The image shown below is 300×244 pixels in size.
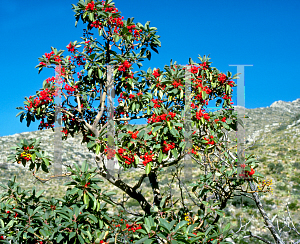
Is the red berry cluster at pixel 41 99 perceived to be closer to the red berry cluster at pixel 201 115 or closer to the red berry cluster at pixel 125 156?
the red berry cluster at pixel 125 156

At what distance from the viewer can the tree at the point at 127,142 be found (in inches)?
151

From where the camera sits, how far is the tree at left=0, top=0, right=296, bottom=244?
12.6 feet

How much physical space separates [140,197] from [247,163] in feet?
6.46

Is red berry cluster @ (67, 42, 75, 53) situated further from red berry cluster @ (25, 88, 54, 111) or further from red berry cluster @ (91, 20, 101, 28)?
red berry cluster @ (25, 88, 54, 111)

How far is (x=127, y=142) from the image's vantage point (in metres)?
4.04

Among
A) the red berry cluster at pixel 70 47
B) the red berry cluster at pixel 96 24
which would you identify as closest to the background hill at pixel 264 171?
the red berry cluster at pixel 70 47

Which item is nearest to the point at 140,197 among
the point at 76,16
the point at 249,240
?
the point at 76,16

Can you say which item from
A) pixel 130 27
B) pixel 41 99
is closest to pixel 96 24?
pixel 130 27

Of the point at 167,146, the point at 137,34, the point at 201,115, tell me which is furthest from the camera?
the point at 137,34

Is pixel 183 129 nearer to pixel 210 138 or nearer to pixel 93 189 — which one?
pixel 210 138

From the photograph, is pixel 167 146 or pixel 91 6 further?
pixel 91 6

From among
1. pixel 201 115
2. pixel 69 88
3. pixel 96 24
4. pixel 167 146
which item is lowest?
pixel 167 146

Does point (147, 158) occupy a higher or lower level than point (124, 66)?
lower

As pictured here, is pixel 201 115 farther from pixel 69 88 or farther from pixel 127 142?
pixel 69 88
